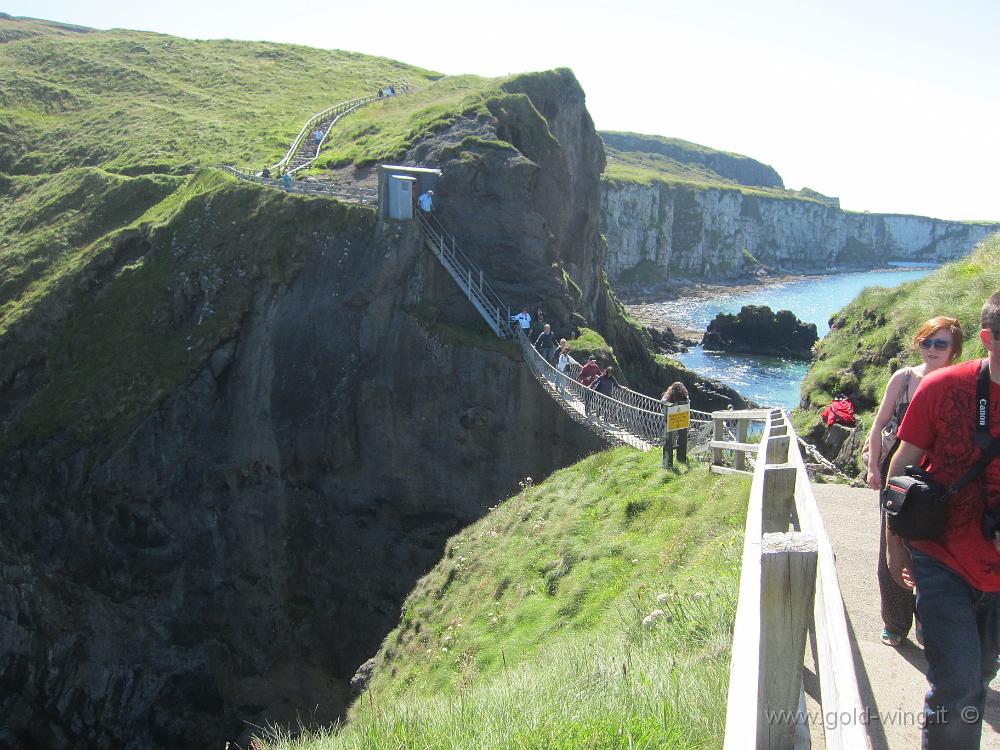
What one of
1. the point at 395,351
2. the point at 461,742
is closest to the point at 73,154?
the point at 395,351

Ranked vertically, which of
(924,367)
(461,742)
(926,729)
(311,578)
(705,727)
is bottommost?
(311,578)

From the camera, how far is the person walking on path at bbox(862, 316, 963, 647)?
5.59 m

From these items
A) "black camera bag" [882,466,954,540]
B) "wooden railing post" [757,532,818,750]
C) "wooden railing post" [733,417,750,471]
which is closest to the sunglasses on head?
"black camera bag" [882,466,954,540]

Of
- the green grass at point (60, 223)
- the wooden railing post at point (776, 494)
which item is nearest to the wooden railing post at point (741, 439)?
the wooden railing post at point (776, 494)

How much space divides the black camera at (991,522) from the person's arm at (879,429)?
5.04ft

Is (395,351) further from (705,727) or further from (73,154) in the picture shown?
(73,154)

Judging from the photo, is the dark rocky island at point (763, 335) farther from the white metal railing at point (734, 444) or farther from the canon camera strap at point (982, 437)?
the canon camera strap at point (982, 437)

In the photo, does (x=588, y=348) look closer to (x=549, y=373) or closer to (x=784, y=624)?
(x=549, y=373)

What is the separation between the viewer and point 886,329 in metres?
18.4

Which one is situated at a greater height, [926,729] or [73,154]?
[73,154]

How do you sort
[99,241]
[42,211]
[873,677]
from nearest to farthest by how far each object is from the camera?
[873,677] < [99,241] < [42,211]

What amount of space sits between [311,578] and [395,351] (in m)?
7.51

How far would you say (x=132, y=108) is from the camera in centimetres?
5212

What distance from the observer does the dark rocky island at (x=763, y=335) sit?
264ft
